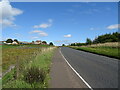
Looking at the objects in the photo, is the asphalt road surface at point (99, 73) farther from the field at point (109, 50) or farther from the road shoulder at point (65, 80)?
the field at point (109, 50)

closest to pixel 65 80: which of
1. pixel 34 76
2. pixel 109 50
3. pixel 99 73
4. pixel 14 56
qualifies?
pixel 34 76

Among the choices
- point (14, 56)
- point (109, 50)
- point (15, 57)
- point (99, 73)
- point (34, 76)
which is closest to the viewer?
point (34, 76)

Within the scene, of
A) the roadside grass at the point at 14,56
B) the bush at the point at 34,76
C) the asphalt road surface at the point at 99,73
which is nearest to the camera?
the bush at the point at 34,76

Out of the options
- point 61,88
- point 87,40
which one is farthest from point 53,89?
point 87,40

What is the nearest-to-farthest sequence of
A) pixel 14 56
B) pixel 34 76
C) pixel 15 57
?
1. pixel 34 76
2. pixel 15 57
3. pixel 14 56

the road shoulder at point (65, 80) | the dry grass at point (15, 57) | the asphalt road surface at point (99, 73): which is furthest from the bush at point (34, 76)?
the asphalt road surface at point (99, 73)

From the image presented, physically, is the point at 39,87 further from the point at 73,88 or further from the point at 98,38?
the point at 98,38

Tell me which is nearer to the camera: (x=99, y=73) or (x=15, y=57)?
(x=99, y=73)

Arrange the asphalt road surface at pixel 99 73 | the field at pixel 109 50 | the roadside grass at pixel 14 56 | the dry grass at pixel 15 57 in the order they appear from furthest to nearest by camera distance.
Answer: the field at pixel 109 50, the roadside grass at pixel 14 56, the dry grass at pixel 15 57, the asphalt road surface at pixel 99 73

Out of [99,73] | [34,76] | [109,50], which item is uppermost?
[34,76]

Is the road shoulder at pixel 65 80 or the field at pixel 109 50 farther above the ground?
the field at pixel 109 50

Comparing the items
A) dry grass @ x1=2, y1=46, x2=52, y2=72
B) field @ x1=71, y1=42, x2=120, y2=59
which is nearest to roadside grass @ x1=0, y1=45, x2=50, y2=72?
dry grass @ x1=2, y1=46, x2=52, y2=72

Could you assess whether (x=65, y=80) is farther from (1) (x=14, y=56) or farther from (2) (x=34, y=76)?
(1) (x=14, y=56)

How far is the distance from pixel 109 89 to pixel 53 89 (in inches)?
89.5
